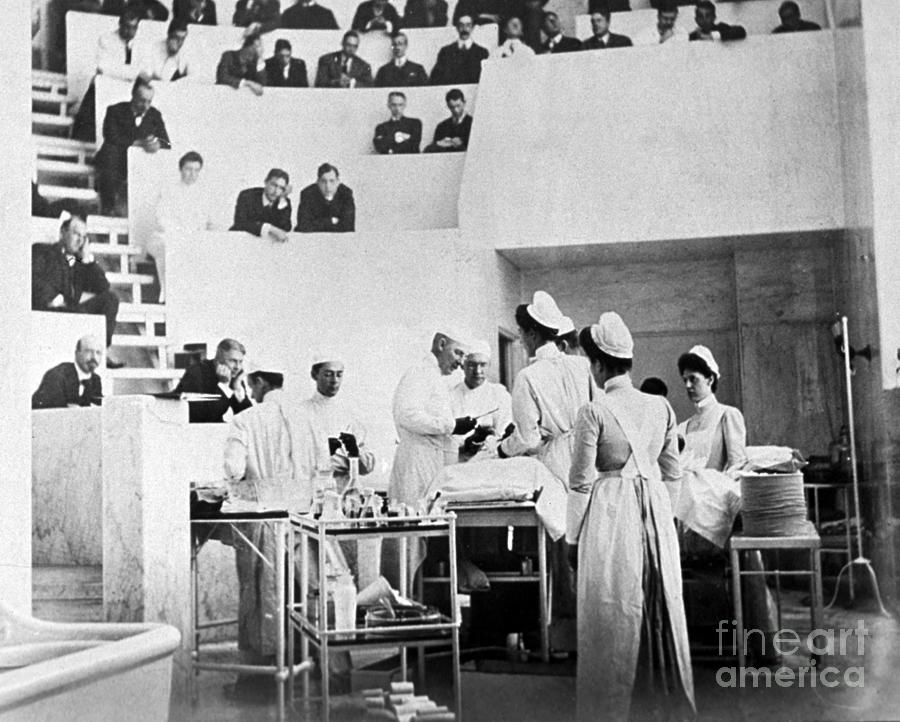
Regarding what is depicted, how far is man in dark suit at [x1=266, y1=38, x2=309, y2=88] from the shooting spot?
539 centimetres

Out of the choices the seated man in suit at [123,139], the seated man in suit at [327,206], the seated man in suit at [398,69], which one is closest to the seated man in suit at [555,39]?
the seated man in suit at [398,69]

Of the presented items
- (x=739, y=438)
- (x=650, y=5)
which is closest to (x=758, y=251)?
(x=739, y=438)

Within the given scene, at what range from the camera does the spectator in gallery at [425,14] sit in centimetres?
529

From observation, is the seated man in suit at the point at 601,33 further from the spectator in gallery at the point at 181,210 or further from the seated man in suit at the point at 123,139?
the seated man in suit at the point at 123,139

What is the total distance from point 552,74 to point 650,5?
0.49 m

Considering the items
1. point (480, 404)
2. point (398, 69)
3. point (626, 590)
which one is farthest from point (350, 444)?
point (398, 69)

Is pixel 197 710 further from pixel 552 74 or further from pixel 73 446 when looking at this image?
pixel 552 74

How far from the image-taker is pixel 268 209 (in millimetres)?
5359

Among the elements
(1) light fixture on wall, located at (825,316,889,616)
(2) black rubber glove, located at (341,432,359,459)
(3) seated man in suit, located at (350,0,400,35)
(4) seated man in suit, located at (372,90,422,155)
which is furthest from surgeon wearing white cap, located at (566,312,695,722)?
(3) seated man in suit, located at (350,0,400,35)

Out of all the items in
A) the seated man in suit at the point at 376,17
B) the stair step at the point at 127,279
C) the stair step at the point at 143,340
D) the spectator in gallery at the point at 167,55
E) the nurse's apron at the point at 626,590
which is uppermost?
the seated man in suit at the point at 376,17

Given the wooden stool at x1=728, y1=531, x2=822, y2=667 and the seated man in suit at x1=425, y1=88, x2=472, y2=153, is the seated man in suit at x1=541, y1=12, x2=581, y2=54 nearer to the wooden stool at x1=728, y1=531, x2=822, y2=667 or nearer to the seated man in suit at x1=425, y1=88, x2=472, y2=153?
the seated man in suit at x1=425, y1=88, x2=472, y2=153

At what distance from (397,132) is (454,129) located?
0.26 m

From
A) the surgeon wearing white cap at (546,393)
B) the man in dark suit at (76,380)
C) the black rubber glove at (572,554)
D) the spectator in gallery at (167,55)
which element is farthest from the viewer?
the spectator in gallery at (167,55)

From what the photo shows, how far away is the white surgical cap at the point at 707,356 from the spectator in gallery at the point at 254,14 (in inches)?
93.4
